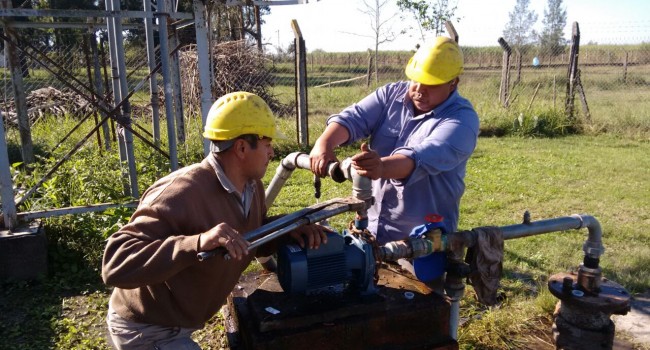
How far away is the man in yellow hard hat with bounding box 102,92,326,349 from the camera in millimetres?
1764

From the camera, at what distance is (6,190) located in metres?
4.18

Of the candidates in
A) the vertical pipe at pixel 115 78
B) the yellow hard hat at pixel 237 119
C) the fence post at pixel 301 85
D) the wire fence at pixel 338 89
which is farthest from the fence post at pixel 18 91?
the yellow hard hat at pixel 237 119

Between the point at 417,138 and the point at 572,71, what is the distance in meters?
9.23

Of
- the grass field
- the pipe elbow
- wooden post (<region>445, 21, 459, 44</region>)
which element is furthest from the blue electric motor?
wooden post (<region>445, 21, 459, 44</region>)

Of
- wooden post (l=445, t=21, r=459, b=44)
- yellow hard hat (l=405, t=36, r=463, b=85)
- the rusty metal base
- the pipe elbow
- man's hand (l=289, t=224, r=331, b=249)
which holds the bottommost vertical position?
the rusty metal base

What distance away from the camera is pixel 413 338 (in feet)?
6.62

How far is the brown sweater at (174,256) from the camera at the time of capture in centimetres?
170

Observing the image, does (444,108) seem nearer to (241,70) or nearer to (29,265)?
(29,265)

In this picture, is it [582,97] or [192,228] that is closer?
[192,228]

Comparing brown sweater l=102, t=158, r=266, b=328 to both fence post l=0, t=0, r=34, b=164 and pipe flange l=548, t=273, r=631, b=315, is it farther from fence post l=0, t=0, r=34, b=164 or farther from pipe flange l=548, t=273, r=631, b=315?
fence post l=0, t=0, r=34, b=164

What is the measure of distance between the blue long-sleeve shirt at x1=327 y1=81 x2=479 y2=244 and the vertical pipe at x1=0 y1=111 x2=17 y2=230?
9.38 feet

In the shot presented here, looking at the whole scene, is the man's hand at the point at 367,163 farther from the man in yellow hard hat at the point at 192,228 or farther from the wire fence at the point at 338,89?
the wire fence at the point at 338,89

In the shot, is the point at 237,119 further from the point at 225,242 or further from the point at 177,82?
the point at 177,82

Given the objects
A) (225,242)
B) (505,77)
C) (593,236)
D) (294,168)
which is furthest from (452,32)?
(225,242)
